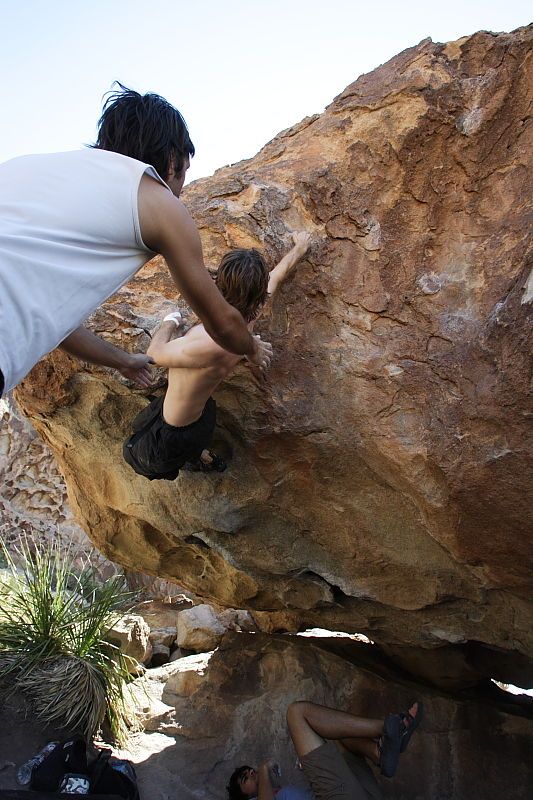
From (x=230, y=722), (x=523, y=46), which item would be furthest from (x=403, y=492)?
(x=230, y=722)

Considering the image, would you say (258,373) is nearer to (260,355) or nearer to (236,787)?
(260,355)

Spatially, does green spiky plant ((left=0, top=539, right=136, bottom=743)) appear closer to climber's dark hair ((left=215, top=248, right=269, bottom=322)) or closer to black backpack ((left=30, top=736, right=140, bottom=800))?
black backpack ((left=30, top=736, right=140, bottom=800))

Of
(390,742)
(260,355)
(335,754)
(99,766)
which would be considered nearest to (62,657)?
(99,766)

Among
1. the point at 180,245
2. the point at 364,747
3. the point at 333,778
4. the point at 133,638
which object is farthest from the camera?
the point at 133,638

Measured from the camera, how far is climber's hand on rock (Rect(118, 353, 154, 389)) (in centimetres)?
291

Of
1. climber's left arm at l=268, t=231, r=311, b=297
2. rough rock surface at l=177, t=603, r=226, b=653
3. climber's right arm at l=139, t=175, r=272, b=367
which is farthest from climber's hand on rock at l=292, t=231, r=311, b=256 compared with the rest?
rough rock surface at l=177, t=603, r=226, b=653

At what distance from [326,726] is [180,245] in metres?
3.29

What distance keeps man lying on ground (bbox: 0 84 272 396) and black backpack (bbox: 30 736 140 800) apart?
3395 millimetres

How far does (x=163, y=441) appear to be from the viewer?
307 centimetres

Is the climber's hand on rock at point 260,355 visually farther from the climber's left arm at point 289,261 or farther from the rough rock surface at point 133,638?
the rough rock surface at point 133,638

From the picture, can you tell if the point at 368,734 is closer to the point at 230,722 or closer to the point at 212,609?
the point at 230,722

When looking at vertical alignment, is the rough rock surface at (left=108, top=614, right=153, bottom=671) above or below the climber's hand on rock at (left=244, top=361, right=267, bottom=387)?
below

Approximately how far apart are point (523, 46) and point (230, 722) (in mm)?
4313

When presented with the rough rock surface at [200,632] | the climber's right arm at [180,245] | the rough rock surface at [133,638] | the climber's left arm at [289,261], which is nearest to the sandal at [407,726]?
the climber's left arm at [289,261]
